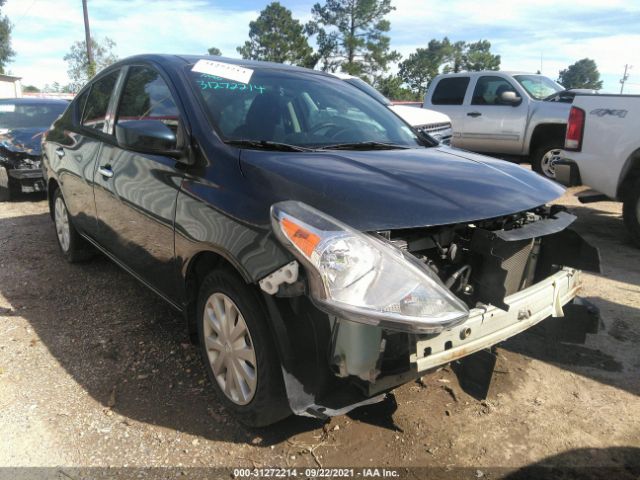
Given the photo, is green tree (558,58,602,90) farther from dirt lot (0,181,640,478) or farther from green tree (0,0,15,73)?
dirt lot (0,181,640,478)

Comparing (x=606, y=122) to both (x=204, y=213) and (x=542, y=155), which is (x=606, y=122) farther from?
(x=204, y=213)

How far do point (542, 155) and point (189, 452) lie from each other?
840 cm

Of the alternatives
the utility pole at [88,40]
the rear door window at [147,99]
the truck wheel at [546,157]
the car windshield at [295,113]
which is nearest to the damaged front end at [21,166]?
the rear door window at [147,99]

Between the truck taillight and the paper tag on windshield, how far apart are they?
4.02 m

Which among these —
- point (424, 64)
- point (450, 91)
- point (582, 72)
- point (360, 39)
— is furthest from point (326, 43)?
point (582, 72)

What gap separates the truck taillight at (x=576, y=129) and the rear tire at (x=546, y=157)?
11.0ft

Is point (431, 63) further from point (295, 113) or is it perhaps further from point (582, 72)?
point (295, 113)

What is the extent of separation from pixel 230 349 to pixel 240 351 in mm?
92

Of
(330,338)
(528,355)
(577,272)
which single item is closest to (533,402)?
(528,355)

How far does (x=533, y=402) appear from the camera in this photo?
2.72 meters

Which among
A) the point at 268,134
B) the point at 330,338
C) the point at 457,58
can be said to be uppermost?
the point at 457,58

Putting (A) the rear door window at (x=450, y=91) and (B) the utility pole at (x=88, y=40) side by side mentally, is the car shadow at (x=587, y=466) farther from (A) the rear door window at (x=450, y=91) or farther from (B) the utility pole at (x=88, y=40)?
(B) the utility pole at (x=88, y=40)

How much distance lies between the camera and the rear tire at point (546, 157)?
28.8 feet

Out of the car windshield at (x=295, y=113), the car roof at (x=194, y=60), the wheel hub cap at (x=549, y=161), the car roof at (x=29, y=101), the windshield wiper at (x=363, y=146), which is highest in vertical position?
the car roof at (x=194, y=60)
